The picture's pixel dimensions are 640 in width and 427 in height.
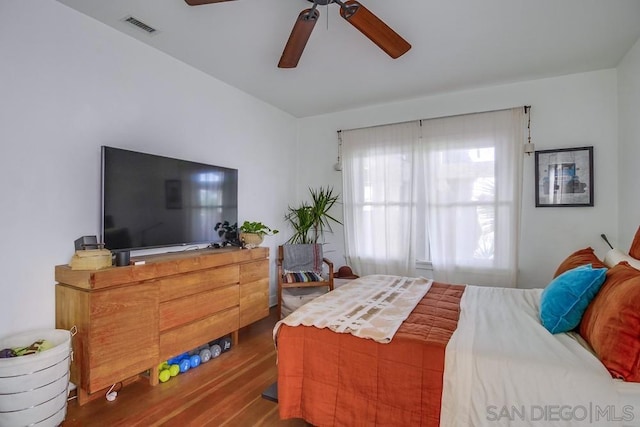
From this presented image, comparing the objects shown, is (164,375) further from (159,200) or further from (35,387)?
(159,200)

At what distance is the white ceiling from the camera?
84.1 inches

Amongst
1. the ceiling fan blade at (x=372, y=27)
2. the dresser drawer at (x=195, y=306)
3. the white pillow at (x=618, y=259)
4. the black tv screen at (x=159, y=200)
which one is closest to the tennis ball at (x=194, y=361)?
the dresser drawer at (x=195, y=306)

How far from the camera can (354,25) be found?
1856mm

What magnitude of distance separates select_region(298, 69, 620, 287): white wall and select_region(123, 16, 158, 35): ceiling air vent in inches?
118

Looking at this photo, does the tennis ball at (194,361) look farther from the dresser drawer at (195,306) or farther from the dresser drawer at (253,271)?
the dresser drawer at (253,271)

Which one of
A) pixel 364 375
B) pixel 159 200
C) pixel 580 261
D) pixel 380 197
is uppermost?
pixel 380 197

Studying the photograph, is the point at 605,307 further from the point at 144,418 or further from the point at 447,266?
the point at 144,418

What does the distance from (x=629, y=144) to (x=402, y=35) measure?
88.6 inches

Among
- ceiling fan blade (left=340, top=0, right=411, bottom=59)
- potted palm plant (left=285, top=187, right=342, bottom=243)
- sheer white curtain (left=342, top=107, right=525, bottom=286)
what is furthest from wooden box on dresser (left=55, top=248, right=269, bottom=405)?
ceiling fan blade (left=340, top=0, right=411, bottom=59)

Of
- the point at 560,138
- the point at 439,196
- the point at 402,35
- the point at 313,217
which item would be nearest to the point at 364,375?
the point at 402,35

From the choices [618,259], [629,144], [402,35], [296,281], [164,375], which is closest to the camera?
[618,259]

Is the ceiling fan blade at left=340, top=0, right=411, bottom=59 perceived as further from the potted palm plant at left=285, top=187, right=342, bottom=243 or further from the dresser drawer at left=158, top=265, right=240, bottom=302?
the potted palm plant at left=285, top=187, right=342, bottom=243

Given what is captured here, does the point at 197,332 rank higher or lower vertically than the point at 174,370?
higher

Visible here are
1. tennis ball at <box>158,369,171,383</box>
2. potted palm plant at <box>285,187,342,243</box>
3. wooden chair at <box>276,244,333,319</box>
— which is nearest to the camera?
tennis ball at <box>158,369,171,383</box>
